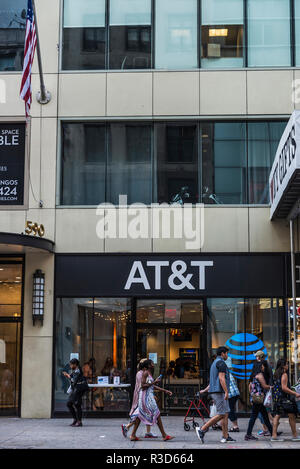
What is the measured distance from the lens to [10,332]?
19062 millimetres

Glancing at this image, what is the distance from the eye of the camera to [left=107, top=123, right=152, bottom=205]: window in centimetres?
1956

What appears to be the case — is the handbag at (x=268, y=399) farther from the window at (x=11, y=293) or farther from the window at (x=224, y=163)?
the window at (x=11, y=293)

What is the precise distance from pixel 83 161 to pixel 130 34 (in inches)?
148

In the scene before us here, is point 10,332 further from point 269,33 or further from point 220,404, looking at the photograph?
point 269,33

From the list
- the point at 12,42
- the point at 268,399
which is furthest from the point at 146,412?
the point at 12,42

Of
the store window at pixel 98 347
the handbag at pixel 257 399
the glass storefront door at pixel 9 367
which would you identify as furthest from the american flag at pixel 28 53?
the handbag at pixel 257 399

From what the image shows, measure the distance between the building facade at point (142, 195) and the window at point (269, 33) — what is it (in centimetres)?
4

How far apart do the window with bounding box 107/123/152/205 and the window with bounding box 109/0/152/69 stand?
178cm

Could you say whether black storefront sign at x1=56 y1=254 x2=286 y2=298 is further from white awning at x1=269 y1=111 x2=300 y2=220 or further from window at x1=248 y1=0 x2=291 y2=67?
window at x1=248 y1=0 x2=291 y2=67

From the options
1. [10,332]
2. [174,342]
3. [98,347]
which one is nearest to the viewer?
[98,347]

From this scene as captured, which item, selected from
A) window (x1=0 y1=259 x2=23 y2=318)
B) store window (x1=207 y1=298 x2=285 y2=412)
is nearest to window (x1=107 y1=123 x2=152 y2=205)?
window (x1=0 y1=259 x2=23 y2=318)

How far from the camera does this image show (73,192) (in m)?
19.5

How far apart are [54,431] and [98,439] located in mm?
1716

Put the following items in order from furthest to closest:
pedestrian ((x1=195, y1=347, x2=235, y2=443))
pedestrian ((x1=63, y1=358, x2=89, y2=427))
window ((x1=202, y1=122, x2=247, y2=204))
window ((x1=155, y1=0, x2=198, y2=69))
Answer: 1. window ((x1=155, y1=0, x2=198, y2=69))
2. window ((x1=202, y1=122, x2=247, y2=204))
3. pedestrian ((x1=63, y1=358, x2=89, y2=427))
4. pedestrian ((x1=195, y1=347, x2=235, y2=443))
